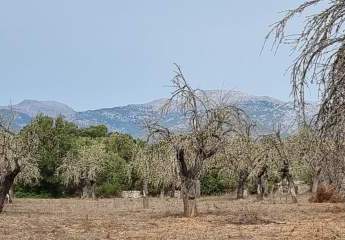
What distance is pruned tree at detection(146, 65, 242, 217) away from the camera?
2273cm

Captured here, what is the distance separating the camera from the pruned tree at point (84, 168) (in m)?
58.7

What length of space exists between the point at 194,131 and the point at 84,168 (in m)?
37.9


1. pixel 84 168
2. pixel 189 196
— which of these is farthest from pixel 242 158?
pixel 84 168

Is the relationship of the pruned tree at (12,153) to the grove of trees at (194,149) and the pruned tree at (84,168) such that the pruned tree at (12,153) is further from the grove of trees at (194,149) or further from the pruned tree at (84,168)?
the pruned tree at (84,168)

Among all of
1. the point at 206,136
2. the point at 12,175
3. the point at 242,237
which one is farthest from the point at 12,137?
the point at 242,237

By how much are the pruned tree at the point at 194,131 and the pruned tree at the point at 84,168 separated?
117 feet

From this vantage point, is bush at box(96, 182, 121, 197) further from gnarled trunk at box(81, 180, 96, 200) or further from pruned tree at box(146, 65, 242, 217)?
pruned tree at box(146, 65, 242, 217)

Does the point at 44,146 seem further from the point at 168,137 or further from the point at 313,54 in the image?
the point at 313,54

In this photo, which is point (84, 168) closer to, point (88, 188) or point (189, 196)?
point (88, 188)

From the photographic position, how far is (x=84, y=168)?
59062 mm

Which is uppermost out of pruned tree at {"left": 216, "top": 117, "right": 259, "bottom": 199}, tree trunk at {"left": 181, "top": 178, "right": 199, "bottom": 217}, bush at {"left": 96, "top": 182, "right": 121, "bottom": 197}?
pruned tree at {"left": 216, "top": 117, "right": 259, "bottom": 199}

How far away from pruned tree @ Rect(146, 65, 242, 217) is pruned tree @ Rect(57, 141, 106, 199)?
35786mm

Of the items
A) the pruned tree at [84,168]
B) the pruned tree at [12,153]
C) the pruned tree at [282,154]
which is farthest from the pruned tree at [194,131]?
the pruned tree at [84,168]

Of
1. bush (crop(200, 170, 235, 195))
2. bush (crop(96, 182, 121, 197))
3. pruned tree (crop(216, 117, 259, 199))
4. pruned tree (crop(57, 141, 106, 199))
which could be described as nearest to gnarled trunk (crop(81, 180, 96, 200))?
pruned tree (crop(57, 141, 106, 199))
